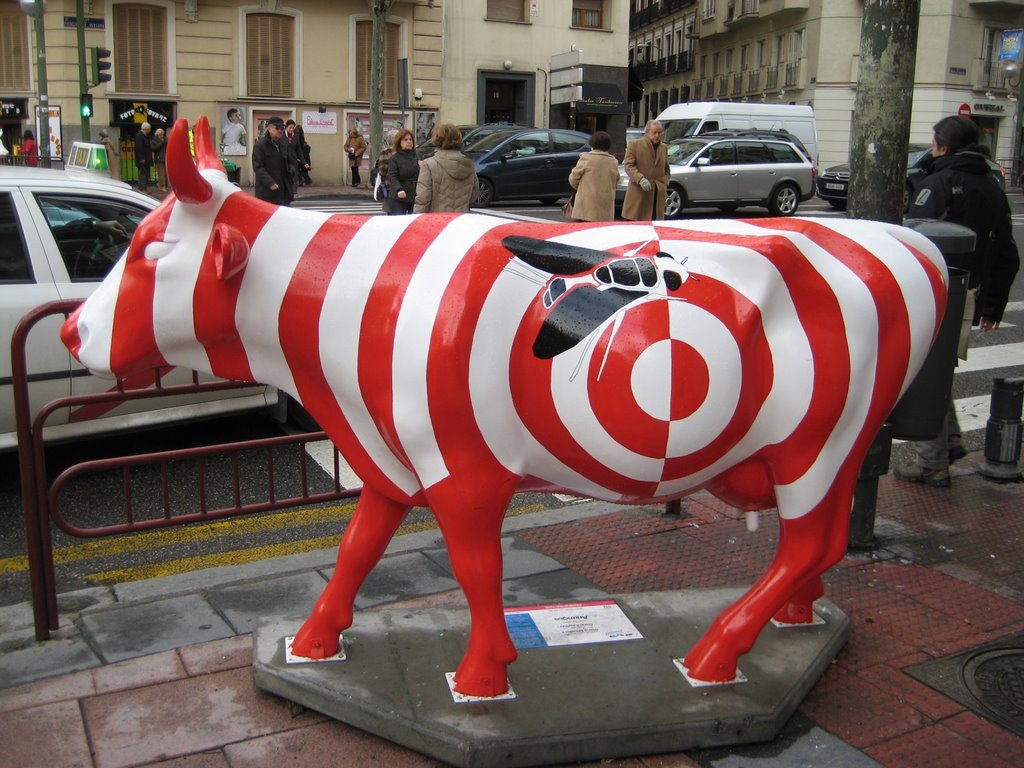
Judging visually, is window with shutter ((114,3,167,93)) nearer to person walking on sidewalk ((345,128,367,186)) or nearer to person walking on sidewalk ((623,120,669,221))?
person walking on sidewalk ((345,128,367,186))

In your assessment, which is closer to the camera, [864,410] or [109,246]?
[864,410]

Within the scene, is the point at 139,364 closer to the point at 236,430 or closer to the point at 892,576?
the point at 892,576

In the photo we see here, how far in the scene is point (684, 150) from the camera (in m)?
20.9

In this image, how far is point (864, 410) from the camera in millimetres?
3152

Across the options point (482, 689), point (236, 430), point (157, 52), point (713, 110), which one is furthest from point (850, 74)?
point (482, 689)

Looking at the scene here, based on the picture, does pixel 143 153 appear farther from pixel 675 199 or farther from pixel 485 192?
pixel 675 199

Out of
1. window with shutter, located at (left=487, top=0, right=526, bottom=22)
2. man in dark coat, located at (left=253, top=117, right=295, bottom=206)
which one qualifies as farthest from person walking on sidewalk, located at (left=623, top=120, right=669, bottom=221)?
window with shutter, located at (left=487, top=0, right=526, bottom=22)

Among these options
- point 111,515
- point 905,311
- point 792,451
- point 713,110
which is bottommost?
point 111,515

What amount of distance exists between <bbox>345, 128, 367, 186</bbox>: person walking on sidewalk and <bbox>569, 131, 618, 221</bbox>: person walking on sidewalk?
17.4 m

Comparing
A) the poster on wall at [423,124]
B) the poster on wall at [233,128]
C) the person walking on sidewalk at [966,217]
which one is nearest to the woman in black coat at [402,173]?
the person walking on sidewalk at [966,217]

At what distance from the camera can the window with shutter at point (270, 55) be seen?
2858 centimetres

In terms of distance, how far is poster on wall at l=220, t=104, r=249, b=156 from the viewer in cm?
2797

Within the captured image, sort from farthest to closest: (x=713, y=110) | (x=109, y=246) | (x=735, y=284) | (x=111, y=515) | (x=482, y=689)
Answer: (x=713, y=110) → (x=109, y=246) → (x=111, y=515) → (x=482, y=689) → (x=735, y=284)

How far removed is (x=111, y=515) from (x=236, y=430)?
137 cm
